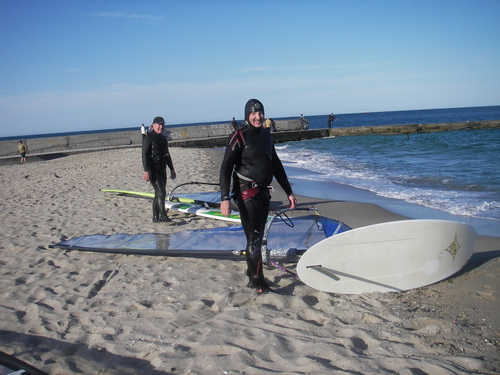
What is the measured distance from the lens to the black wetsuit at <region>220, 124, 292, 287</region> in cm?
335

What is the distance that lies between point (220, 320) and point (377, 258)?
138cm

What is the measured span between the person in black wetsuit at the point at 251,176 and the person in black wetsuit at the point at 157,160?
2.77 metres

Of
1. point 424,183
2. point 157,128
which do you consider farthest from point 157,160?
point 424,183

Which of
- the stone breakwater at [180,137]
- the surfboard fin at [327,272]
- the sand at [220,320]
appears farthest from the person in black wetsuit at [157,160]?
the stone breakwater at [180,137]

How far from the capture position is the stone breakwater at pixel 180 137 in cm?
2239

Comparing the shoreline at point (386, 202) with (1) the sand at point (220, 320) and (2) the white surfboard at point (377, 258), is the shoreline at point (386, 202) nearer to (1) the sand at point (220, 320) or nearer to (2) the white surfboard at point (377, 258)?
(1) the sand at point (220, 320)

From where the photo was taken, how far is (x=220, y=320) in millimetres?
2936

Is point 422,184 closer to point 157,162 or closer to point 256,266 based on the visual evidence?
point 157,162

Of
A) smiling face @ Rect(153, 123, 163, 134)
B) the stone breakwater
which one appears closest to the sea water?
smiling face @ Rect(153, 123, 163, 134)

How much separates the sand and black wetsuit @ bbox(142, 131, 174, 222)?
→ 1617mm

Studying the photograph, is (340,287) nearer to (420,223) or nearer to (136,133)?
(420,223)

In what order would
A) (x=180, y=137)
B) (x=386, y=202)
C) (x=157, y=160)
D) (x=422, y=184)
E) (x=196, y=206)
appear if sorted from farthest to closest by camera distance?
(x=180, y=137)
(x=422, y=184)
(x=386, y=202)
(x=196, y=206)
(x=157, y=160)

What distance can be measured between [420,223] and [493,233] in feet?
8.96

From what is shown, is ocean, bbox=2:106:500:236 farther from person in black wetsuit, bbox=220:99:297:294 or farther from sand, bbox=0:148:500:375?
person in black wetsuit, bbox=220:99:297:294
